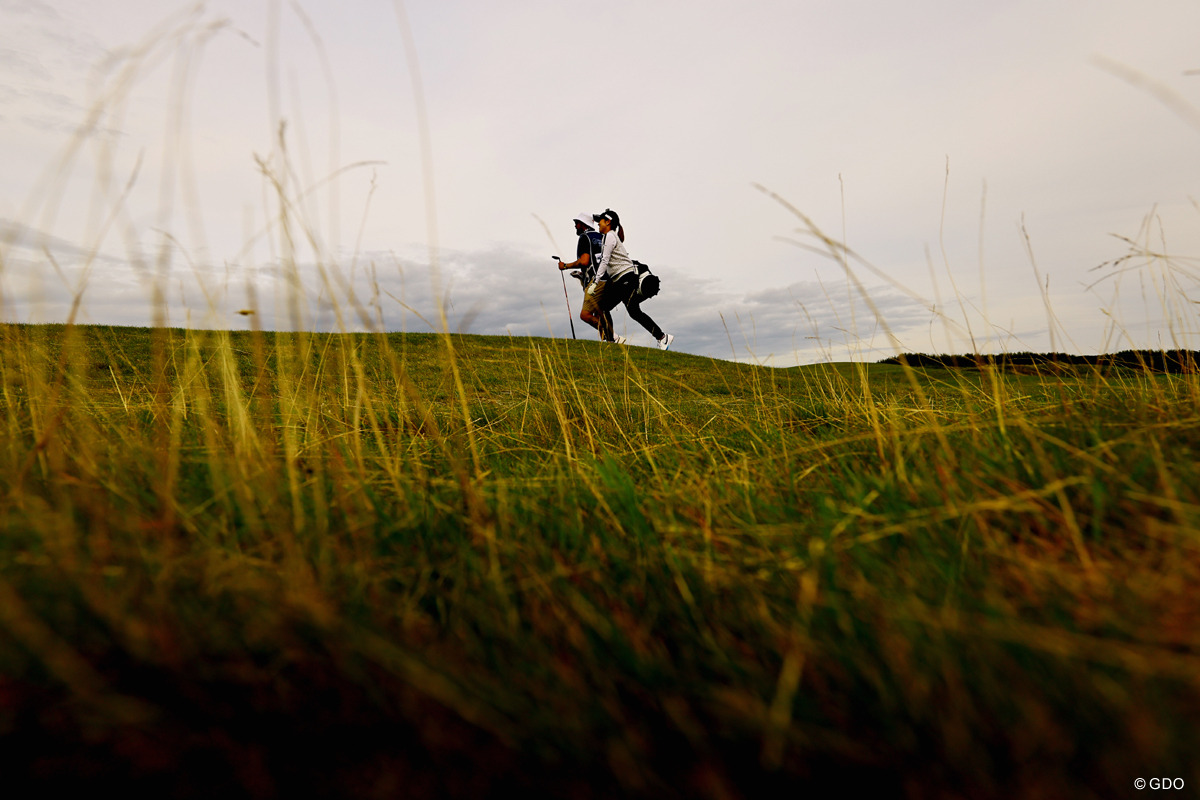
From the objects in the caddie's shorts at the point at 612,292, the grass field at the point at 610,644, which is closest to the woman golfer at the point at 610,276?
the caddie's shorts at the point at 612,292

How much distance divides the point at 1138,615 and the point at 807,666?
0.45m

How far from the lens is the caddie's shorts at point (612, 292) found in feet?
34.9

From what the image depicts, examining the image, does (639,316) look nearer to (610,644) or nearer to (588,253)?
(588,253)

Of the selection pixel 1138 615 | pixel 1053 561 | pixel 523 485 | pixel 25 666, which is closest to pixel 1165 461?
pixel 1053 561

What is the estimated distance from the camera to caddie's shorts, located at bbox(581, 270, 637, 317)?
10638mm

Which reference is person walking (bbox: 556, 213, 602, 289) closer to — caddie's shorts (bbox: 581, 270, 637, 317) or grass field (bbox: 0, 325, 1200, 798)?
caddie's shorts (bbox: 581, 270, 637, 317)

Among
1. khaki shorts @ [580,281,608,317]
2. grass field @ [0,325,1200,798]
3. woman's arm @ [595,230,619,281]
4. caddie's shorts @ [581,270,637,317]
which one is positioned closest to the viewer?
grass field @ [0,325,1200,798]

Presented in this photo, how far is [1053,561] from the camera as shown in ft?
3.20

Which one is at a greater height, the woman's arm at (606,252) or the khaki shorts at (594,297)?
the woman's arm at (606,252)

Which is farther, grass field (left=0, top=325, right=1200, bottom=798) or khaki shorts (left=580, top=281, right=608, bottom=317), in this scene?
khaki shorts (left=580, top=281, right=608, bottom=317)

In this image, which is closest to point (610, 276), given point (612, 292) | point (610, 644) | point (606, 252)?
point (612, 292)

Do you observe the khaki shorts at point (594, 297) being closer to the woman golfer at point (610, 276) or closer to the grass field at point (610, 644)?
the woman golfer at point (610, 276)

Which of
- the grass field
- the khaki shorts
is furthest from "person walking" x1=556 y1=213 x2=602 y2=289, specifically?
the grass field

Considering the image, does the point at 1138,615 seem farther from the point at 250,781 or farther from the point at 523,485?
the point at 523,485
